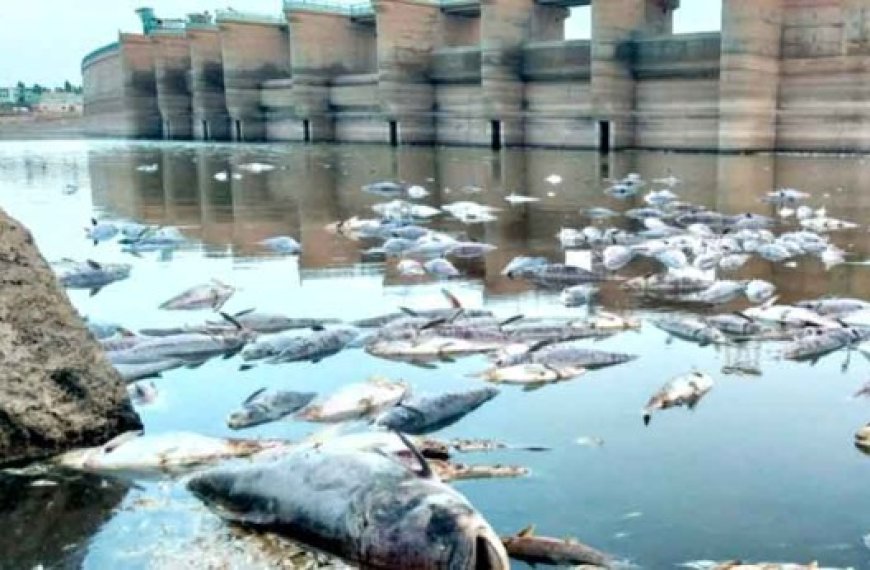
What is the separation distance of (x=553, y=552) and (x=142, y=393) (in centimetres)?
358

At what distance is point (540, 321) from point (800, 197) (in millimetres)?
14655

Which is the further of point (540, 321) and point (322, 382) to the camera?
point (540, 321)

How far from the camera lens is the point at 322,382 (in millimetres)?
6676

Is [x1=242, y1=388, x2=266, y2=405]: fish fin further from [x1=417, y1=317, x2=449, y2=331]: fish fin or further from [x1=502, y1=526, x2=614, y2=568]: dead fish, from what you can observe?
[x1=502, y1=526, x2=614, y2=568]: dead fish

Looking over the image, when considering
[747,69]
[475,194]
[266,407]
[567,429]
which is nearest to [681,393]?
[567,429]

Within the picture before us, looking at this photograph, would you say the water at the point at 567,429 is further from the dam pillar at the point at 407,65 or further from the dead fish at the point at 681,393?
the dam pillar at the point at 407,65

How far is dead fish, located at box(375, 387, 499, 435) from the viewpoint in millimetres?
5582

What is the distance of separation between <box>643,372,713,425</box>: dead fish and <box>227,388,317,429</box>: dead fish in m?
2.40

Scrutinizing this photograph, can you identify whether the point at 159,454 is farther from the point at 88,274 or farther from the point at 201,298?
the point at 88,274

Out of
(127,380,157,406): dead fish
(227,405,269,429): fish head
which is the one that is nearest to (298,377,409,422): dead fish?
(227,405,269,429): fish head

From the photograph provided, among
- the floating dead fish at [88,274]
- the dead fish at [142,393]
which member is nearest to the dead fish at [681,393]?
the dead fish at [142,393]

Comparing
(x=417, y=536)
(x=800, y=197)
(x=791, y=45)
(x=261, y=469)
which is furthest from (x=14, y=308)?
(x=791, y=45)

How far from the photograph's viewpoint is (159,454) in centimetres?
500

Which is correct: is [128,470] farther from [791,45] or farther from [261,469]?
[791,45]
